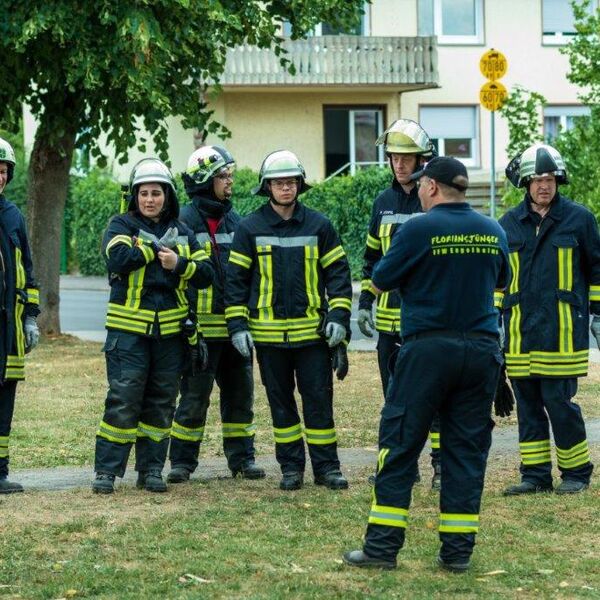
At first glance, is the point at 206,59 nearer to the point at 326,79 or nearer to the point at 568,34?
the point at 326,79

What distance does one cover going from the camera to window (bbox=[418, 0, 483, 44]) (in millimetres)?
37250

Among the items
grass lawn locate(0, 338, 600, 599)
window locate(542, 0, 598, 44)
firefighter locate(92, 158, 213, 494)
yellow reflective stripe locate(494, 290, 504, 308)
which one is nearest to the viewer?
grass lawn locate(0, 338, 600, 599)

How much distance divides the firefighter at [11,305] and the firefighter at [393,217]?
2.09 meters

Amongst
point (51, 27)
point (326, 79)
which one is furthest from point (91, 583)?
point (326, 79)

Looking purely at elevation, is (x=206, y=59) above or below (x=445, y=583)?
above

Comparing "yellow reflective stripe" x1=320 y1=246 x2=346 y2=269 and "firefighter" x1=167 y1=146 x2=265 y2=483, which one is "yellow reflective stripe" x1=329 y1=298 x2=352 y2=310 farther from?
"firefighter" x1=167 y1=146 x2=265 y2=483

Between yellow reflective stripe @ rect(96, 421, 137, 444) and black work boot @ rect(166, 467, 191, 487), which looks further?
black work boot @ rect(166, 467, 191, 487)

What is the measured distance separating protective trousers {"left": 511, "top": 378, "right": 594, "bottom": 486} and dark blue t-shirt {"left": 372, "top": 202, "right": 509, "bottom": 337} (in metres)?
2.02

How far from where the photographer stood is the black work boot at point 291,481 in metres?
9.11

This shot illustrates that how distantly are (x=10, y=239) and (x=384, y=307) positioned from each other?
7.65 feet

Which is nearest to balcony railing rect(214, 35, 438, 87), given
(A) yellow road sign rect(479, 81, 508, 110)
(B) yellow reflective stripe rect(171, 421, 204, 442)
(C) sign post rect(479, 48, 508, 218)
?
(C) sign post rect(479, 48, 508, 218)

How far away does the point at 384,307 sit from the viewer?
913 cm

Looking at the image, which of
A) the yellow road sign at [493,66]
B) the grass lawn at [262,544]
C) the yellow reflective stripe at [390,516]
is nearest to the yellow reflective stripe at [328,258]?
the grass lawn at [262,544]

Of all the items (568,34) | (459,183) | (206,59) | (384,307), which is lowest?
(384,307)
